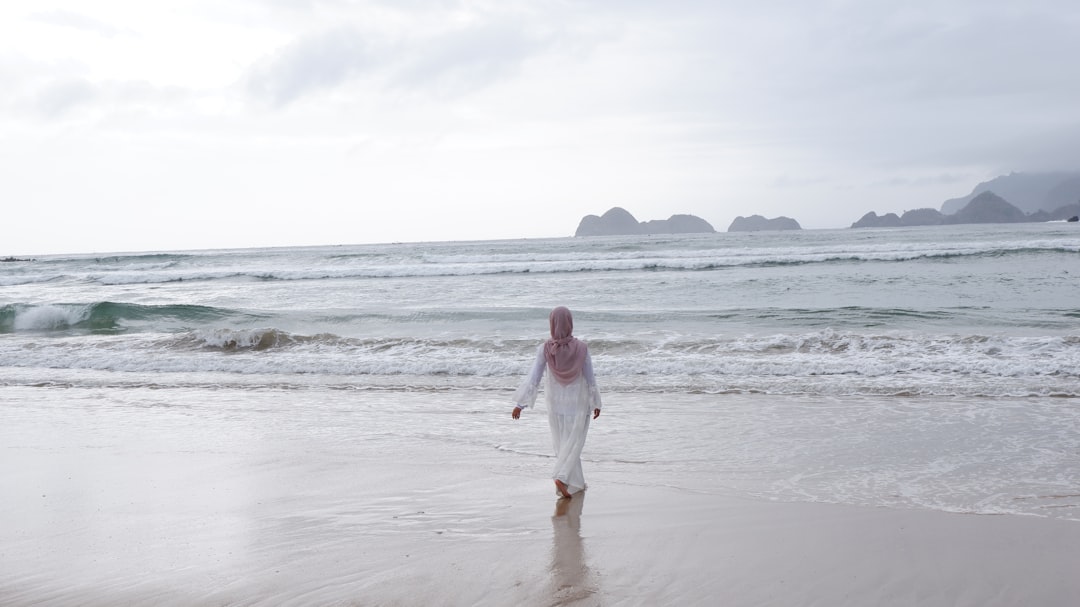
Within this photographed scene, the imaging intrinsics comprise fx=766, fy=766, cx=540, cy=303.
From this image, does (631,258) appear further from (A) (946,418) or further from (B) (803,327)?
(A) (946,418)

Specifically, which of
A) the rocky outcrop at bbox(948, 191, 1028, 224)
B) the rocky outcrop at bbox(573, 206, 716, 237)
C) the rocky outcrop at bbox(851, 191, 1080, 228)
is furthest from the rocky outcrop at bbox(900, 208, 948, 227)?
the rocky outcrop at bbox(573, 206, 716, 237)

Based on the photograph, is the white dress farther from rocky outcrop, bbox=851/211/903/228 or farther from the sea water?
rocky outcrop, bbox=851/211/903/228

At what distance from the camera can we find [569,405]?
5586mm

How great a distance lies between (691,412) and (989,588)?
446cm

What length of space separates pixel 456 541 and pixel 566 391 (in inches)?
62.8

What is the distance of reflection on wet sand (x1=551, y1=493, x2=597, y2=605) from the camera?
360 centimetres

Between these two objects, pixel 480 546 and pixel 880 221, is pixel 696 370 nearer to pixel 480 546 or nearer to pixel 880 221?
pixel 480 546

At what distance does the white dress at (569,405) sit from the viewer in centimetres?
538

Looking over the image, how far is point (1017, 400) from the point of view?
26.8 ft

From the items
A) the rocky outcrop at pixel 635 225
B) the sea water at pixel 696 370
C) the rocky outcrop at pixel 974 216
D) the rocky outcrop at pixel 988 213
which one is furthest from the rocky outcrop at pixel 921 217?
the sea water at pixel 696 370

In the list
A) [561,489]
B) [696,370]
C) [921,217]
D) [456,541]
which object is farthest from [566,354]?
[921,217]

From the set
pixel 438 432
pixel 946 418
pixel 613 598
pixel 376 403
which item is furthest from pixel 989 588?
pixel 376 403

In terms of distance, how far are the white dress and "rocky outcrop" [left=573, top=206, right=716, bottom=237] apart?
5064 inches

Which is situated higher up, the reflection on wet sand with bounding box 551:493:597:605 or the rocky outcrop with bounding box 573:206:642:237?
the rocky outcrop with bounding box 573:206:642:237
